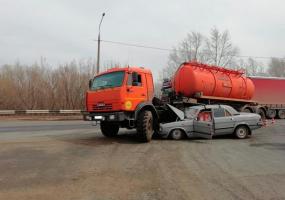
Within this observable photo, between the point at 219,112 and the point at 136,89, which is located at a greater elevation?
the point at 136,89

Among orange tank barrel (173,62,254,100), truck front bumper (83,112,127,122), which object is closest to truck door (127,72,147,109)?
truck front bumper (83,112,127,122)

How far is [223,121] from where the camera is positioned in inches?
621

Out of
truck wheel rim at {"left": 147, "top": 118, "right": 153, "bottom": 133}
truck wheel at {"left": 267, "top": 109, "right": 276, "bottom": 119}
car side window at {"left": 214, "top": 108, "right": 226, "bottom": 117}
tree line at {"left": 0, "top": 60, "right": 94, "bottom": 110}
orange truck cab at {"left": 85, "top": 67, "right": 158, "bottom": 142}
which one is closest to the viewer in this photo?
orange truck cab at {"left": 85, "top": 67, "right": 158, "bottom": 142}

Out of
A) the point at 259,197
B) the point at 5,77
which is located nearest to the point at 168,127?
the point at 259,197

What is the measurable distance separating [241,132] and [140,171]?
28.2ft

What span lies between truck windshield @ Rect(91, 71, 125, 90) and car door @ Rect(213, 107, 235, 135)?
4.47 m

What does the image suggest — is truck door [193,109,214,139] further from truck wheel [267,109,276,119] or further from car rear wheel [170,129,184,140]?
truck wheel [267,109,276,119]

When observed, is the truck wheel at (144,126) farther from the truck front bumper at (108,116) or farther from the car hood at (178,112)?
the car hood at (178,112)

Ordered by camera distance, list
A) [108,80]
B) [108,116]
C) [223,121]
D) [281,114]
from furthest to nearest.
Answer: [281,114] < [223,121] < [108,80] < [108,116]

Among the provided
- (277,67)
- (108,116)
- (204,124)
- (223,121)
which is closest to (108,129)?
(108,116)

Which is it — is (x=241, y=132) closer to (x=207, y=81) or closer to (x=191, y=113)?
(x=191, y=113)

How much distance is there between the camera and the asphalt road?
265 inches

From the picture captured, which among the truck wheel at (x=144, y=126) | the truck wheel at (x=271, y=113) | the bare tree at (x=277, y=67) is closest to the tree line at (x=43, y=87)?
the truck wheel at (x=271, y=113)

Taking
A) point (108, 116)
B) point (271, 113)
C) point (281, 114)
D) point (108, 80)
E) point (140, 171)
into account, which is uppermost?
point (108, 80)
